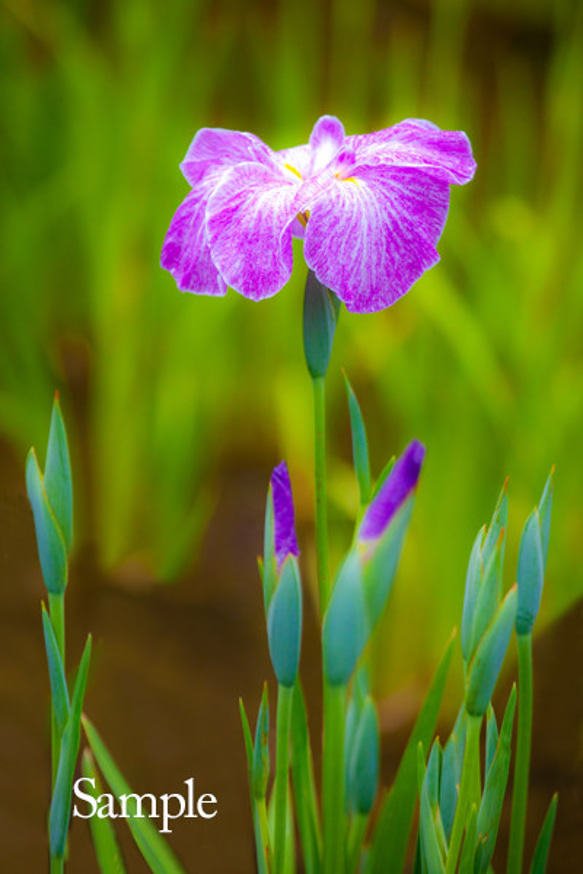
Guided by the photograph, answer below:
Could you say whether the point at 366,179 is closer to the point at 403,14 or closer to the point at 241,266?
the point at 241,266

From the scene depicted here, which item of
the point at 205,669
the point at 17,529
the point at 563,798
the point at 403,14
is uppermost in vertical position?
the point at 403,14

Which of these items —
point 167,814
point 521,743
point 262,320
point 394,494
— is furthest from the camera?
point 262,320

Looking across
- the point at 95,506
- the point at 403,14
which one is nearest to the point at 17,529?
the point at 95,506

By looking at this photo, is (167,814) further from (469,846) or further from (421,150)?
(421,150)

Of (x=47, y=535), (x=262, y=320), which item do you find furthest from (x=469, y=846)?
(x=262, y=320)

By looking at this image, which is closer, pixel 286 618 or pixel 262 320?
pixel 286 618

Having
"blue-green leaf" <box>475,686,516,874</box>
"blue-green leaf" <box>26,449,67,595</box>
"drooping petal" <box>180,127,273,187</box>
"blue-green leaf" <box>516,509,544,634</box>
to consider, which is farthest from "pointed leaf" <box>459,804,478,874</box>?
"drooping petal" <box>180,127,273,187</box>
